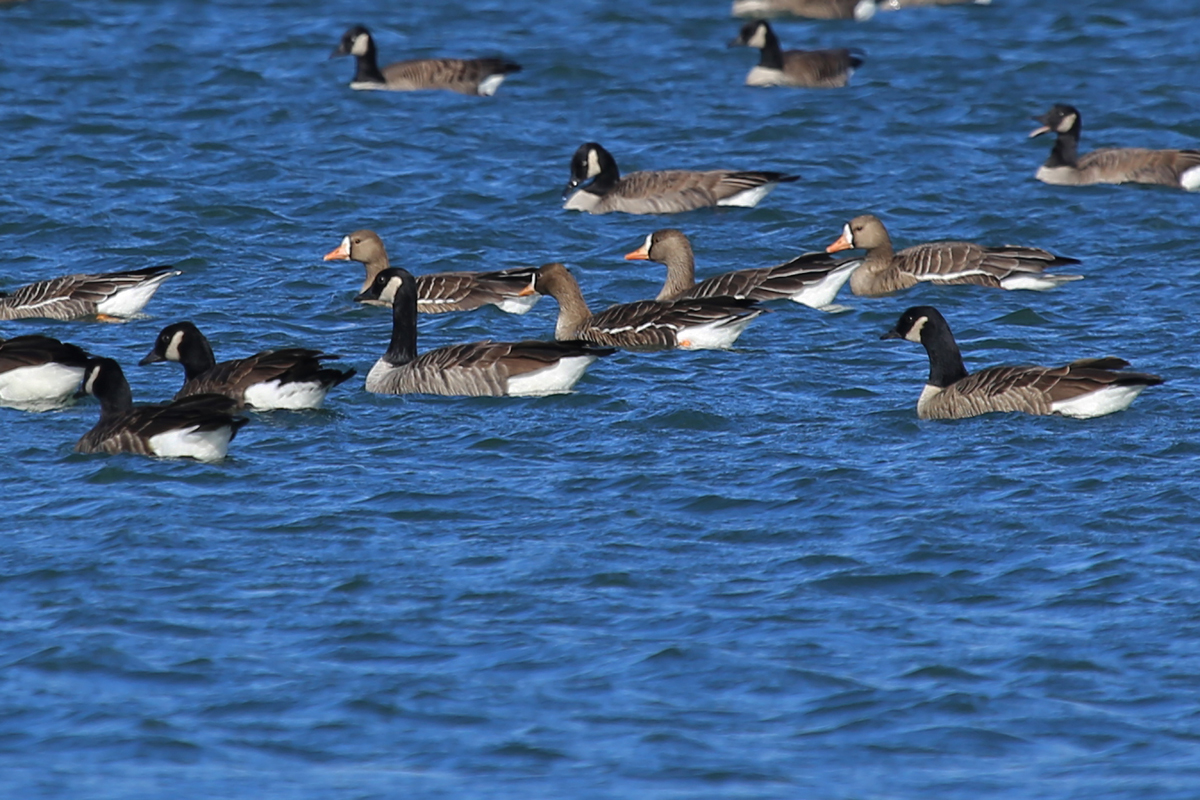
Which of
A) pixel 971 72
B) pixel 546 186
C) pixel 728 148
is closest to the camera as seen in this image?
pixel 546 186

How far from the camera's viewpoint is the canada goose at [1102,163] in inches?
797

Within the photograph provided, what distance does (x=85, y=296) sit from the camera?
51.1 ft

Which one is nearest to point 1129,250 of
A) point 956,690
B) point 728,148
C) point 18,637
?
point 728,148

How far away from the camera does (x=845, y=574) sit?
388 inches

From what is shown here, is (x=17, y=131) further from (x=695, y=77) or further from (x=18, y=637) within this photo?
(x=18, y=637)

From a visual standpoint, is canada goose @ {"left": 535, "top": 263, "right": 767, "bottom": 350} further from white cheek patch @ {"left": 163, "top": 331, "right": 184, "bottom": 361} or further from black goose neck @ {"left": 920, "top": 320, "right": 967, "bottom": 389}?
white cheek patch @ {"left": 163, "top": 331, "right": 184, "bottom": 361}

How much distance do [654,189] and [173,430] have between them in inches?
368

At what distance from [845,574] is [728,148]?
13.5 metres

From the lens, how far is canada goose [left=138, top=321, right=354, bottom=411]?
12781 millimetres

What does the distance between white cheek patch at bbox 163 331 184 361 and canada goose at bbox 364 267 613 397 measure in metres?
1.44

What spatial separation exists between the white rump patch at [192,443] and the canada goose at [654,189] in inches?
344

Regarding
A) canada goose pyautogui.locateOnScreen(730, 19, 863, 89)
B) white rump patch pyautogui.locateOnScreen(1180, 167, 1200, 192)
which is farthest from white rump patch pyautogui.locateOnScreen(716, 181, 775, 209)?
canada goose pyautogui.locateOnScreen(730, 19, 863, 89)

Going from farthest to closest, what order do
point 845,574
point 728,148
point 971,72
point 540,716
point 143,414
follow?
point 971,72 < point 728,148 < point 143,414 < point 845,574 < point 540,716

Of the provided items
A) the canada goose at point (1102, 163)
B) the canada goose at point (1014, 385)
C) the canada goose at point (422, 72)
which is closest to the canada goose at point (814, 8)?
the canada goose at point (422, 72)
